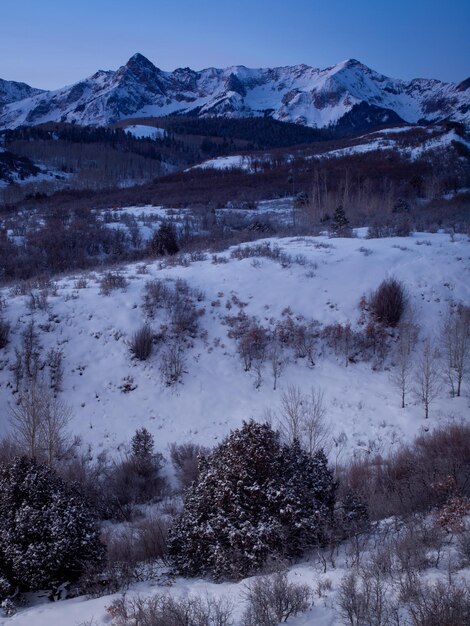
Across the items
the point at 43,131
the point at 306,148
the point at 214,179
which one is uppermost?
the point at 43,131

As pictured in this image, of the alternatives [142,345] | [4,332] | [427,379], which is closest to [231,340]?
[142,345]

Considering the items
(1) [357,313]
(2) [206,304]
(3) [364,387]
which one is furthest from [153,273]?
(3) [364,387]

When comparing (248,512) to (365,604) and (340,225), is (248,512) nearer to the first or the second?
(365,604)

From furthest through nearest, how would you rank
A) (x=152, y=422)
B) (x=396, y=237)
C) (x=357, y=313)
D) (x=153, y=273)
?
(x=396, y=237), (x=153, y=273), (x=357, y=313), (x=152, y=422)

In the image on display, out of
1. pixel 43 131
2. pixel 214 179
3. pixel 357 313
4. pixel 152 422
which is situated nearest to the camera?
pixel 152 422

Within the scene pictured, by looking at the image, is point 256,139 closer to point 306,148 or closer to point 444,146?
point 306,148

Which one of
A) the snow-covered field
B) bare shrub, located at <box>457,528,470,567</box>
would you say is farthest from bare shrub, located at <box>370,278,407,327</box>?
bare shrub, located at <box>457,528,470,567</box>

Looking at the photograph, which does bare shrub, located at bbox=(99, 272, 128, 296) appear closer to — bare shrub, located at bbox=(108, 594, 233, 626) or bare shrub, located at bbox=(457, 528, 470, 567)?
bare shrub, located at bbox=(108, 594, 233, 626)
